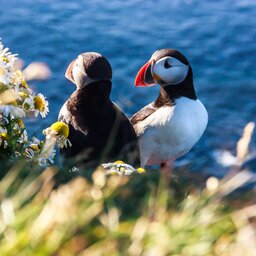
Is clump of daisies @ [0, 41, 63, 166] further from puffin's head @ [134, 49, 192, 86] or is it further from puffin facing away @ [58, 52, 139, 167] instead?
puffin's head @ [134, 49, 192, 86]

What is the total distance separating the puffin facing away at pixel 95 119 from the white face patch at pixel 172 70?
1300 millimetres

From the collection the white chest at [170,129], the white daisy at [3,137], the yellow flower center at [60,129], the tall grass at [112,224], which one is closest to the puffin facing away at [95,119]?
the white chest at [170,129]

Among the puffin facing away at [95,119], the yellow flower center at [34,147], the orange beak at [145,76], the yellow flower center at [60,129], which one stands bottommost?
the orange beak at [145,76]

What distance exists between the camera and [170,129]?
6402 millimetres

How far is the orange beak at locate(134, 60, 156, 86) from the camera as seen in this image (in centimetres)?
674

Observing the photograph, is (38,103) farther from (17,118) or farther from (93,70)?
(93,70)

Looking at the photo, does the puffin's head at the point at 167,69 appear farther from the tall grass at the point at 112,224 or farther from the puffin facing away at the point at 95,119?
the tall grass at the point at 112,224

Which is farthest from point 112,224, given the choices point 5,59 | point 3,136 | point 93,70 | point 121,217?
point 93,70

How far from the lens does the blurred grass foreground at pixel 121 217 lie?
2098mm

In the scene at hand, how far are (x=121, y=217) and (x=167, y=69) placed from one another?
414 centimetres

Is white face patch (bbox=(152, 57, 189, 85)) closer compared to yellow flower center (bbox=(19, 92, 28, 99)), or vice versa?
yellow flower center (bbox=(19, 92, 28, 99))

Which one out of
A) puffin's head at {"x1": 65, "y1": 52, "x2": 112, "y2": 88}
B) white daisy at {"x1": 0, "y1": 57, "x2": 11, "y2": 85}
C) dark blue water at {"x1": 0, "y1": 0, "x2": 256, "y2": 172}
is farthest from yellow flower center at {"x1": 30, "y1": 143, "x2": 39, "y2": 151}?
dark blue water at {"x1": 0, "y1": 0, "x2": 256, "y2": 172}

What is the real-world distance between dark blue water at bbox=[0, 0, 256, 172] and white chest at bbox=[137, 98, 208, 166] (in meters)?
0.92

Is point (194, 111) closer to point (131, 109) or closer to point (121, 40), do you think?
point (131, 109)
